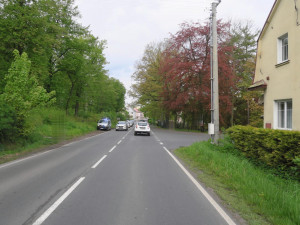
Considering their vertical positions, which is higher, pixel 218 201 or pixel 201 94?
pixel 201 94

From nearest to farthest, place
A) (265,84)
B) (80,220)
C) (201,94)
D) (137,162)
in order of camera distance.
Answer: (80,220) < (137,162) < (265,84) < (201,94)

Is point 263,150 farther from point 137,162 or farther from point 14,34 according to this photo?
point 14,34

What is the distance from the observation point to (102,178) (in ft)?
20.8

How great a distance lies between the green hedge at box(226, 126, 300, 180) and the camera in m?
5.83

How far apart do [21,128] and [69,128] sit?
11.4 metres

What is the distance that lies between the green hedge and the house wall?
1735 millimetres

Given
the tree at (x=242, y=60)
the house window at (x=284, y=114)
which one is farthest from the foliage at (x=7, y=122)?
the tree at (x=242, y=60)

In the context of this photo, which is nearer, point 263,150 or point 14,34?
point 263,150

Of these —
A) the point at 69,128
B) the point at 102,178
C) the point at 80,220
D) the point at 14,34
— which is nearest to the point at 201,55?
the point at 69,128

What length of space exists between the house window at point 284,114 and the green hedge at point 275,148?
73.5 inches

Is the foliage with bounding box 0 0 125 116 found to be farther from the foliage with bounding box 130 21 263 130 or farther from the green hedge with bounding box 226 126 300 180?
the green hedge with bounding box 226 126 300 180

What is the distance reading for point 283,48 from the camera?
9.55 meters

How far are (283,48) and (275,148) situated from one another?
5224mm

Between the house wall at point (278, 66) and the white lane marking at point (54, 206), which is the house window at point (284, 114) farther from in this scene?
the white lane marking at point (54, 206)
